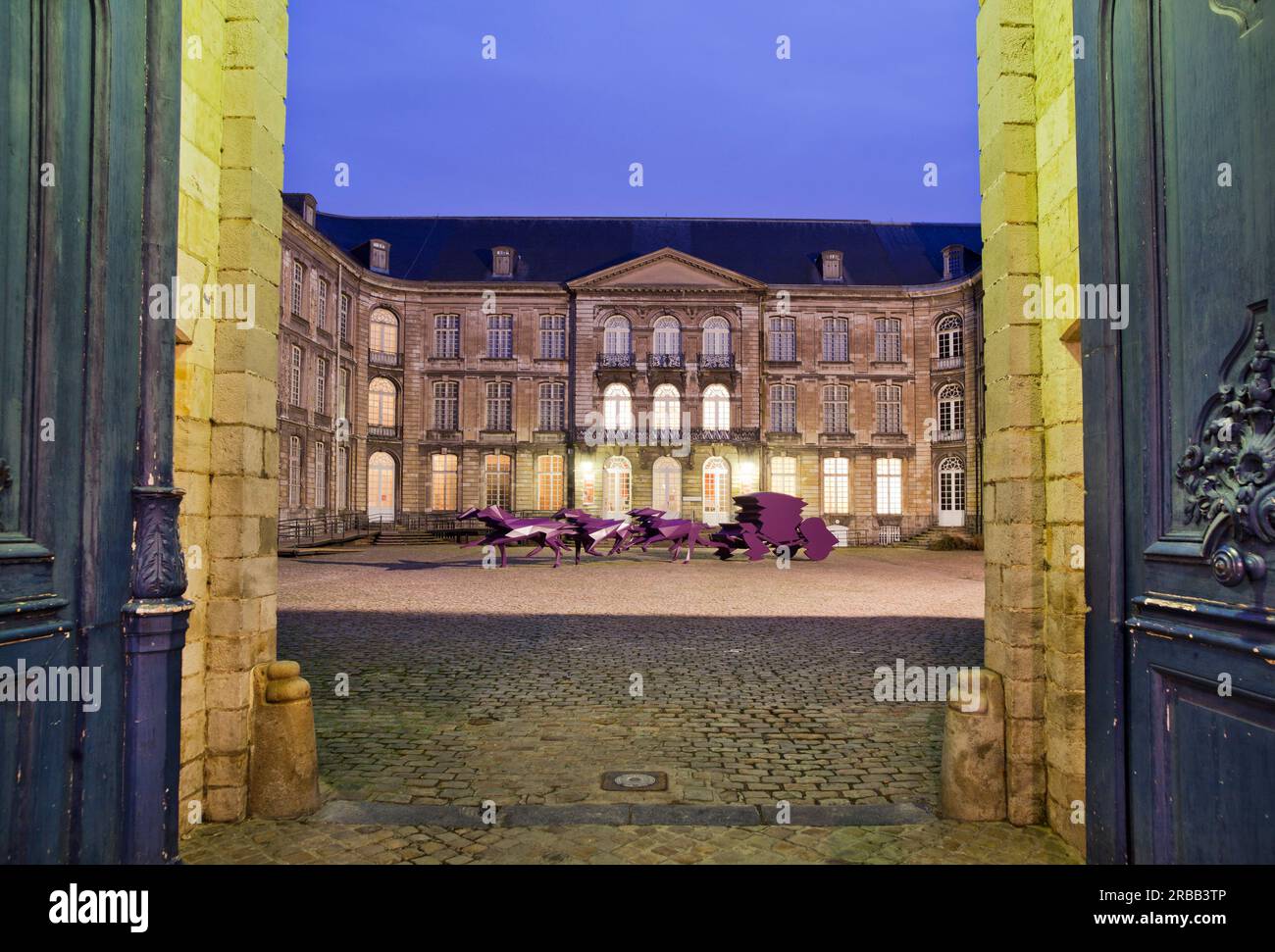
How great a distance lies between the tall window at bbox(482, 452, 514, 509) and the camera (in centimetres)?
3469

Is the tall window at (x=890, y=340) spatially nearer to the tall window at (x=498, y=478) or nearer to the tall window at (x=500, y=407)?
the tall window at (x=500, y=407)

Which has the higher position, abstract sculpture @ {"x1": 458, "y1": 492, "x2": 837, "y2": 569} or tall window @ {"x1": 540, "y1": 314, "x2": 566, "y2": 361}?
tall window @ {"x1": 540, "y1": 314, "x2": 566, "y2": 361}

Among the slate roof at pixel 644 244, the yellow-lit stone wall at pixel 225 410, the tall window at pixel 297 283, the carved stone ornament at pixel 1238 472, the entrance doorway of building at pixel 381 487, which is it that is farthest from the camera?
the slate roof at pixel 644 244

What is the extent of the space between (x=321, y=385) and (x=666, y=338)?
49.6 feet

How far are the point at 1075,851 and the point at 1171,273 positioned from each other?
8.42 ft

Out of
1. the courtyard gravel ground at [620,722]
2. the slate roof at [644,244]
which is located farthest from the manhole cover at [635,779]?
the slate roof at [644,244]

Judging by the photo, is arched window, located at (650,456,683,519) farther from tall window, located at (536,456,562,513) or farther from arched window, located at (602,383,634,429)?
tall window, located at (536,456,562,513)

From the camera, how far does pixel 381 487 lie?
1328 inches

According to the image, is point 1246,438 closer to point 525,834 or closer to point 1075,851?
point 1075,851

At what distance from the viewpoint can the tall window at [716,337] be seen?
3466 cm

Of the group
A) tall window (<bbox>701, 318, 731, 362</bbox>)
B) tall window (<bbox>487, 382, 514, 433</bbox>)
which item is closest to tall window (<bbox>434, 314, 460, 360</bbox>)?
tall window (<bbox>487, 382, 514, 433</bbox>)

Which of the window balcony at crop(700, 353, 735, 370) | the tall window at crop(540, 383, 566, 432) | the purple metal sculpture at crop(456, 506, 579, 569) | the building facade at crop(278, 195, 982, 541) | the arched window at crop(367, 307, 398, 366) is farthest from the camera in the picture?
the tall window at crop(540, 383, 566, 432)

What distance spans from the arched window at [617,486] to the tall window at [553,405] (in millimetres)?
3056

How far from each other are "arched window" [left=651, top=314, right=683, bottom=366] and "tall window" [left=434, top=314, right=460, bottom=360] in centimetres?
928
